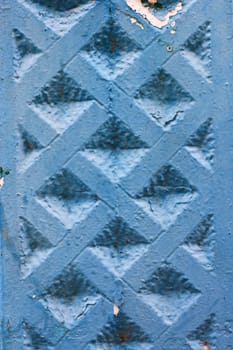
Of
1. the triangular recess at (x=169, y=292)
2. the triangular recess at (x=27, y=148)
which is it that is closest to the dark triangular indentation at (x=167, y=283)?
the triangular recess at (x=169, y=292)

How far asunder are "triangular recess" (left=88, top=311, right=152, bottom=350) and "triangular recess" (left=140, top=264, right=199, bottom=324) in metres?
0.06

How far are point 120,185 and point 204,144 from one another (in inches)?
A: 7.1

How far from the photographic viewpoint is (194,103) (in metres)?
0.94

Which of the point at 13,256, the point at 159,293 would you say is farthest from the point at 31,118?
the point at 159,293

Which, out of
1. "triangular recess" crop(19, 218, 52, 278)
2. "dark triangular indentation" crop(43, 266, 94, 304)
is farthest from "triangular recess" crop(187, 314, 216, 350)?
"triangular recess" crop(19, 218, 52, 278)

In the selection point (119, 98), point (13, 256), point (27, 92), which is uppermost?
point (119, 98)

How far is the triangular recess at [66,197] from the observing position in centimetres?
94

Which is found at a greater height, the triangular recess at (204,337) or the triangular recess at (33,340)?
the triangular recess at (204,337)

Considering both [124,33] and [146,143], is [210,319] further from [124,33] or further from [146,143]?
[124,33]

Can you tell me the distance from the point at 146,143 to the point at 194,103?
120mm

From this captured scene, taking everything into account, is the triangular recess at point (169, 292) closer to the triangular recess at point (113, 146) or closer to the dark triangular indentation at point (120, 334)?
the dark triangular indentation at point (120, 334)

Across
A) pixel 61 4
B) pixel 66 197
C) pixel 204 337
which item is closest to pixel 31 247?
pixel 66 197

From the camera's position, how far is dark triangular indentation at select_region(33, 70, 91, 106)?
938 mm

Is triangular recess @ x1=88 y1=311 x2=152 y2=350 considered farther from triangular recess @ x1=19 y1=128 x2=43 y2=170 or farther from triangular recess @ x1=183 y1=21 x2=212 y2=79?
triangular recess @ x1=183 y1=21 x2=212 y2=79
